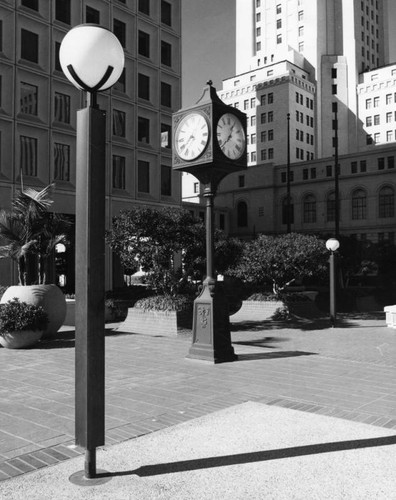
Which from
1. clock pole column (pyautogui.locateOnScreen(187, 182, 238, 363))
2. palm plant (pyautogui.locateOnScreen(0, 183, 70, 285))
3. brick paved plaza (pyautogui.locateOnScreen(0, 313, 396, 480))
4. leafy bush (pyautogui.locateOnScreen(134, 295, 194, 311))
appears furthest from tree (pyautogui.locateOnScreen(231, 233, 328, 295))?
clock pole column (pyautogui.locateOnScreen(187, 182, 238, 363))

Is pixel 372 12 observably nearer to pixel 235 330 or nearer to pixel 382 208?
pixel 382 208

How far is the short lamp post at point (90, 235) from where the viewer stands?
3.87 m

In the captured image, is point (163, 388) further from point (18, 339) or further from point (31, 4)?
point (31, 4)

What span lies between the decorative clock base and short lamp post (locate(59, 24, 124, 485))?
514 cm

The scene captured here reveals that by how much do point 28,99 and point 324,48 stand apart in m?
77.2

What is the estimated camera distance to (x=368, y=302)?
28891 millimetres

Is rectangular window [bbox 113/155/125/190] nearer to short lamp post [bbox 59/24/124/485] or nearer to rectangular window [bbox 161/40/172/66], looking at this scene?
rectangular window [bbox 161/40/172/66]

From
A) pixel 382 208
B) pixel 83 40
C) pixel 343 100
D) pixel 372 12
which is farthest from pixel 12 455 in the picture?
pixel 372 12

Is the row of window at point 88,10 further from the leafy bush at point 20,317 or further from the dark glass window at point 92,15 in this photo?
the leafy bush at point 20,317

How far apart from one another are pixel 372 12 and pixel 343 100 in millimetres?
21938

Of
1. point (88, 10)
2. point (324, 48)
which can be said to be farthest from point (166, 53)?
point (324, 48)

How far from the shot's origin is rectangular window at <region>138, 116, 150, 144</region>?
4238cm

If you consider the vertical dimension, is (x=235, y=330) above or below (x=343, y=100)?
below

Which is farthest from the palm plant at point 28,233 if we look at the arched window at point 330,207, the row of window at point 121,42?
the arched window at point 330,207
